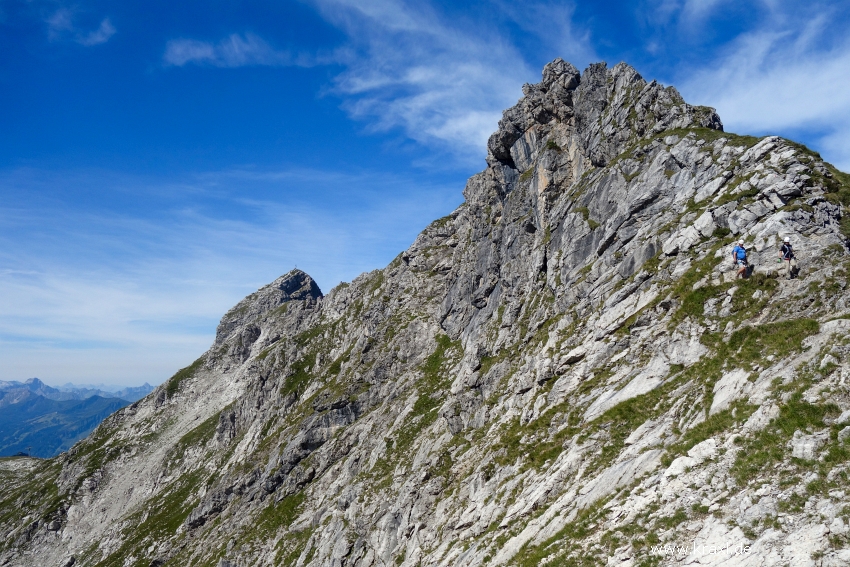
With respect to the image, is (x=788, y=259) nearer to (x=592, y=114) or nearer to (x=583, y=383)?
(x=583, y=383)

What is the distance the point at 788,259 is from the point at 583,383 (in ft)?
52.2

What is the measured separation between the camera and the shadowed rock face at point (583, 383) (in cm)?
1770

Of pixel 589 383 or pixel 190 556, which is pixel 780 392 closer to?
pixel 589 383

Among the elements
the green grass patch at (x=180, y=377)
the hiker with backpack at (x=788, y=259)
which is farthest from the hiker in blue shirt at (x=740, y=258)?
the green grass patch at (x=180, y=377)

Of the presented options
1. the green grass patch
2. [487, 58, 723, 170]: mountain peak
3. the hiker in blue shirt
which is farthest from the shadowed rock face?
the green grass patch

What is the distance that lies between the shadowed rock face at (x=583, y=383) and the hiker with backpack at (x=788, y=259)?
1.60 feet

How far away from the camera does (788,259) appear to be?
86.9ft

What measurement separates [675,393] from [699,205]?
20.9m

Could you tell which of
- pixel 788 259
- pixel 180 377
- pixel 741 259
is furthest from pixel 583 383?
pixel 180 377

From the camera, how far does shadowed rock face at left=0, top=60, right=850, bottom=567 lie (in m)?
17.7

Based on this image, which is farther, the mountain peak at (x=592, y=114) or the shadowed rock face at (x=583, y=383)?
the mountain peak at (x=592, y=114)

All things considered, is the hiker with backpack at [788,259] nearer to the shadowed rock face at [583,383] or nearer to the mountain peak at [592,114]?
the shadowed rock face at [583,383]

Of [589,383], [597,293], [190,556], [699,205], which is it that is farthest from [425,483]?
[190,556]

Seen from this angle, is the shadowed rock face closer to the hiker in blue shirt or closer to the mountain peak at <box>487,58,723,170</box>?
the mountain peak at <box>487,58,723,170</box>
